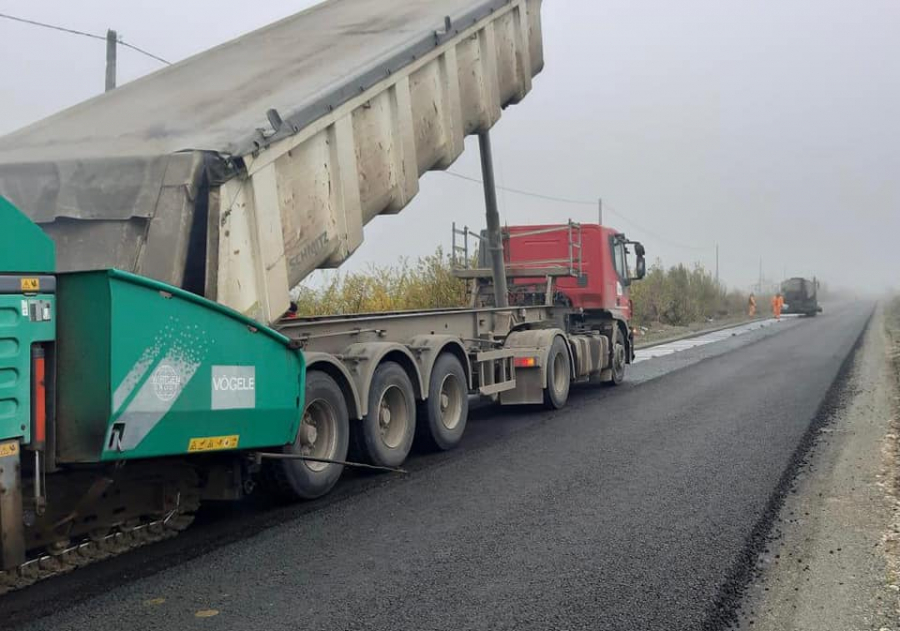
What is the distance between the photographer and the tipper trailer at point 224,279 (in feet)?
14.5

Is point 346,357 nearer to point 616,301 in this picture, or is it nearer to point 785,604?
point 785,604

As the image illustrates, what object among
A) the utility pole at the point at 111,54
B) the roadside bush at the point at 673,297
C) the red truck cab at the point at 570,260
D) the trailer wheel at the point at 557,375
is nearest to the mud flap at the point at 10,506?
the trailer wheel at the point at 557,375

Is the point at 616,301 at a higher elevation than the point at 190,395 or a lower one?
higher

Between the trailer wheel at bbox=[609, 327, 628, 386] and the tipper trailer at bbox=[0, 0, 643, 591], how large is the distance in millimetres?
4634

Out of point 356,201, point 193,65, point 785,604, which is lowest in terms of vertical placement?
point 785,604

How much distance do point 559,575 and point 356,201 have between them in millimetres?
4009

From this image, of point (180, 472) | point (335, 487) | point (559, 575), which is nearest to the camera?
point (559, 575)

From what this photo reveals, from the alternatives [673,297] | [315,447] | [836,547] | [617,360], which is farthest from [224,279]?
[673,297]

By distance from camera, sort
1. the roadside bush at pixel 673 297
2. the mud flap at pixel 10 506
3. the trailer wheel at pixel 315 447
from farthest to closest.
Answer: the roadside bush at pixel 673 297, the trailer wheel at pixel 315 447, the mud flap at pixel 10 506

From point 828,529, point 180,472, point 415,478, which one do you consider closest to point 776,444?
point 828,529

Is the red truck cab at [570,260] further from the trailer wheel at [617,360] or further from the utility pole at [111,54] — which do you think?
the utility pole at [111,54]

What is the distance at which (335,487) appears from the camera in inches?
284

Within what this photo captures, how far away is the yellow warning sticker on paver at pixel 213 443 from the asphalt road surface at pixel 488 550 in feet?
2.14

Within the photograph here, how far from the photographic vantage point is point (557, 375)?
39.8 ft
